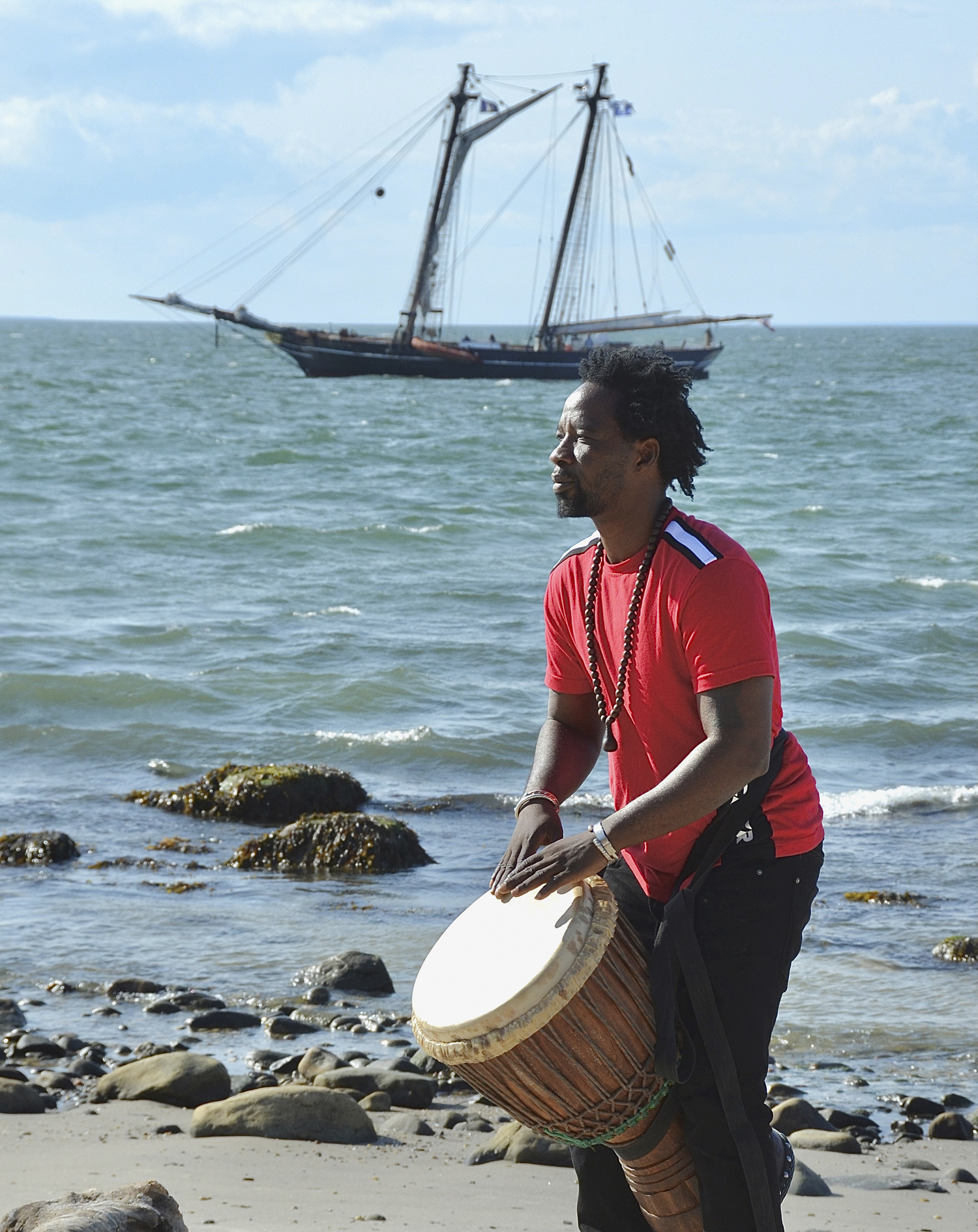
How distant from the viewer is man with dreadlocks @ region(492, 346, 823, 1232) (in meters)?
2.68

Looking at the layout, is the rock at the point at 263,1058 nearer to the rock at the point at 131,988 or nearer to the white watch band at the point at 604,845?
the rock at the point at 131,988

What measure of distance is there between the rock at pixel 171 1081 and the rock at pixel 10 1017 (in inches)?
31.0

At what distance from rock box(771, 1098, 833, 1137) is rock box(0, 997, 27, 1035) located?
2.70m

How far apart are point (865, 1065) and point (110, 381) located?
62.8 metres

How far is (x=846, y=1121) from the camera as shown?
4.81 meters

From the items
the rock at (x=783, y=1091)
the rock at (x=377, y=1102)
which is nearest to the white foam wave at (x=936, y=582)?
the rock at (x=783, y=1091)

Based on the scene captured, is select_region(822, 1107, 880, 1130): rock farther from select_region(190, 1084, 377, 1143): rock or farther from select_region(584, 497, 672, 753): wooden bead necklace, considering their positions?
select_region(584, 497, 672, 753): wooden bead necklace

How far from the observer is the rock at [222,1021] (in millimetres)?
5594

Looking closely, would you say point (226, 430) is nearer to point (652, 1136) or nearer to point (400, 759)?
point (400, 759)

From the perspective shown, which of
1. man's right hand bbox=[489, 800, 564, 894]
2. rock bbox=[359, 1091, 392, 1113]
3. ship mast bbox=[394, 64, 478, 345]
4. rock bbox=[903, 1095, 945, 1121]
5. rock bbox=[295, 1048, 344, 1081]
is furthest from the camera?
ship mast bbox=[394, 64, 478, 345]

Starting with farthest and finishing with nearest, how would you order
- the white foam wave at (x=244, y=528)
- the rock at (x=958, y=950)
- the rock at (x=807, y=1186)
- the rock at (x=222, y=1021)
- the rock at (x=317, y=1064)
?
the white foam wave at (x=244, y=528)
the rock at (x=958, y=950)
the rock at (x=222, y=1021)
the rock at (x=317, y=1064)
the rock at (x=807, y=1186)

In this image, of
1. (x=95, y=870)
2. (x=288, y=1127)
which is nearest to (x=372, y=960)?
(x=288, y=1127)

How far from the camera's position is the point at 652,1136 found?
2826mm

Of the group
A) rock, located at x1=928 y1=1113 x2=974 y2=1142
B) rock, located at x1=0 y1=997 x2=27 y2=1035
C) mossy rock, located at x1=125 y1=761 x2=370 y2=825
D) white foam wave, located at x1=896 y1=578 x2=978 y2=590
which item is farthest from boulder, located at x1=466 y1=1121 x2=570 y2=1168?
white foam wave, located at x1=896 y1=578 x2=978 y2=590
